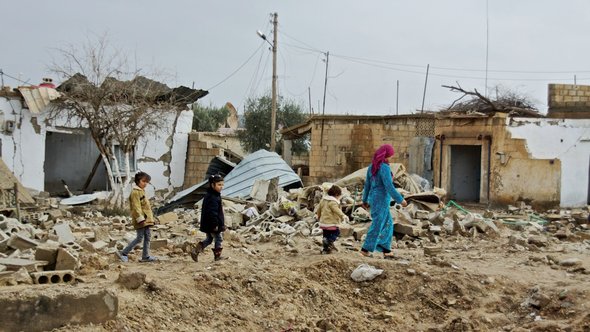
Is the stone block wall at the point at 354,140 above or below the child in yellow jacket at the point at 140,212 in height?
above

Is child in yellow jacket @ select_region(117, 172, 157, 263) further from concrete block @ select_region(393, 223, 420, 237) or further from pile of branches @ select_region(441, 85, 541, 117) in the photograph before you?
pile of branches @ select_region(441, 85, 541, 117)

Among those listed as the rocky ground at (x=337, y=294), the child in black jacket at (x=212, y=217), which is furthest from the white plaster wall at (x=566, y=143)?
the child in black jacket at (x=212, y=217)

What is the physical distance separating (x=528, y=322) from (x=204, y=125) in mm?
27555

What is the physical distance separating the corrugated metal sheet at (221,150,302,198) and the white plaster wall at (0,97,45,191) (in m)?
5.27

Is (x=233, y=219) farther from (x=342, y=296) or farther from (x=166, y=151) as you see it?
(x=166, y=151)

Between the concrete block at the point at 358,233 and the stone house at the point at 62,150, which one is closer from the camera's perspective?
the concrete block at the point at 358,233

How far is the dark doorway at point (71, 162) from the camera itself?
19.3m

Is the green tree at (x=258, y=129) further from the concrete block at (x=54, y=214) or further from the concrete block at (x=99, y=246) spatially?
the concrete block at (x=99, y=246)

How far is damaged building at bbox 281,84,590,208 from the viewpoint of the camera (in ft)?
53.9

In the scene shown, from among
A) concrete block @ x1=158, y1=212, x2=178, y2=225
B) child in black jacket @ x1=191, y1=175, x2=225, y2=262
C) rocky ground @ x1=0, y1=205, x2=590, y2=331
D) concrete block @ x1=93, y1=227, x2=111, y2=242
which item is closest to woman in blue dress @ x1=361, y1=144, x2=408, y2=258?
rocky ground @ x1=0, y1=205, x2=590, y2=331

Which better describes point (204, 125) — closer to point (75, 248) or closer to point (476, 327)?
point (75, 248)

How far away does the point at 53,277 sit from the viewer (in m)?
5.30

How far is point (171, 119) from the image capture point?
1830cm

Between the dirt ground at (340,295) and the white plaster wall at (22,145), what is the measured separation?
9.67 m
